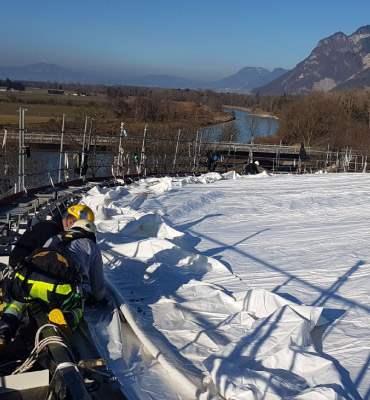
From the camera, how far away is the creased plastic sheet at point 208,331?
9.43ft

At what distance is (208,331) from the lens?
370cm

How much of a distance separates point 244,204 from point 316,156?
23990 mm

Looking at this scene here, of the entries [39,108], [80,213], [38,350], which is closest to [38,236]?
[80,213]

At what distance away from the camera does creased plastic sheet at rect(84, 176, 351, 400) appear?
2.87 metres

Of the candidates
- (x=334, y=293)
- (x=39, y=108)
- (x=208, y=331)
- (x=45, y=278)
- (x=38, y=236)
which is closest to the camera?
(x=45, y=278)

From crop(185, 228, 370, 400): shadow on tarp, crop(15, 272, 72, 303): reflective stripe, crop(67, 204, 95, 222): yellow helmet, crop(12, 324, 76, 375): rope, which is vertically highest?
crop(67, 204, 95, 222): yellow helmet

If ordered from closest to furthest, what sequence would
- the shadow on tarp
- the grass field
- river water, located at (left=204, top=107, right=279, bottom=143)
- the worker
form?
the shadow on tarp → the worker → river water, located at (left=204, top=107, right=279, bottom=143) → the grass field

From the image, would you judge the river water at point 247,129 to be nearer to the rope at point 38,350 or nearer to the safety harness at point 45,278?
the safety harness at point 45,278

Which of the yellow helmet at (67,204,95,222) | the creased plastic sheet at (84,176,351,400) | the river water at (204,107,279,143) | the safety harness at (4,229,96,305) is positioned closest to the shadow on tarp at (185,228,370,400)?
the creased plastic sheet at (84,176,351,400)

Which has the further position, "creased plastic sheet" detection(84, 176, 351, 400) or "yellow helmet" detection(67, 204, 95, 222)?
"yellow helmet" detection(67, 204, 95, 222)

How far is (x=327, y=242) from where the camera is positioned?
6.73m

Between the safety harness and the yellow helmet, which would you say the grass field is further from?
the safety harness

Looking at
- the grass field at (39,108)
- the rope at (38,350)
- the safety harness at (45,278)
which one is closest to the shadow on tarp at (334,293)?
the rope at (38,350)

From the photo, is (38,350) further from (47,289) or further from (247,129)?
(247,129)
